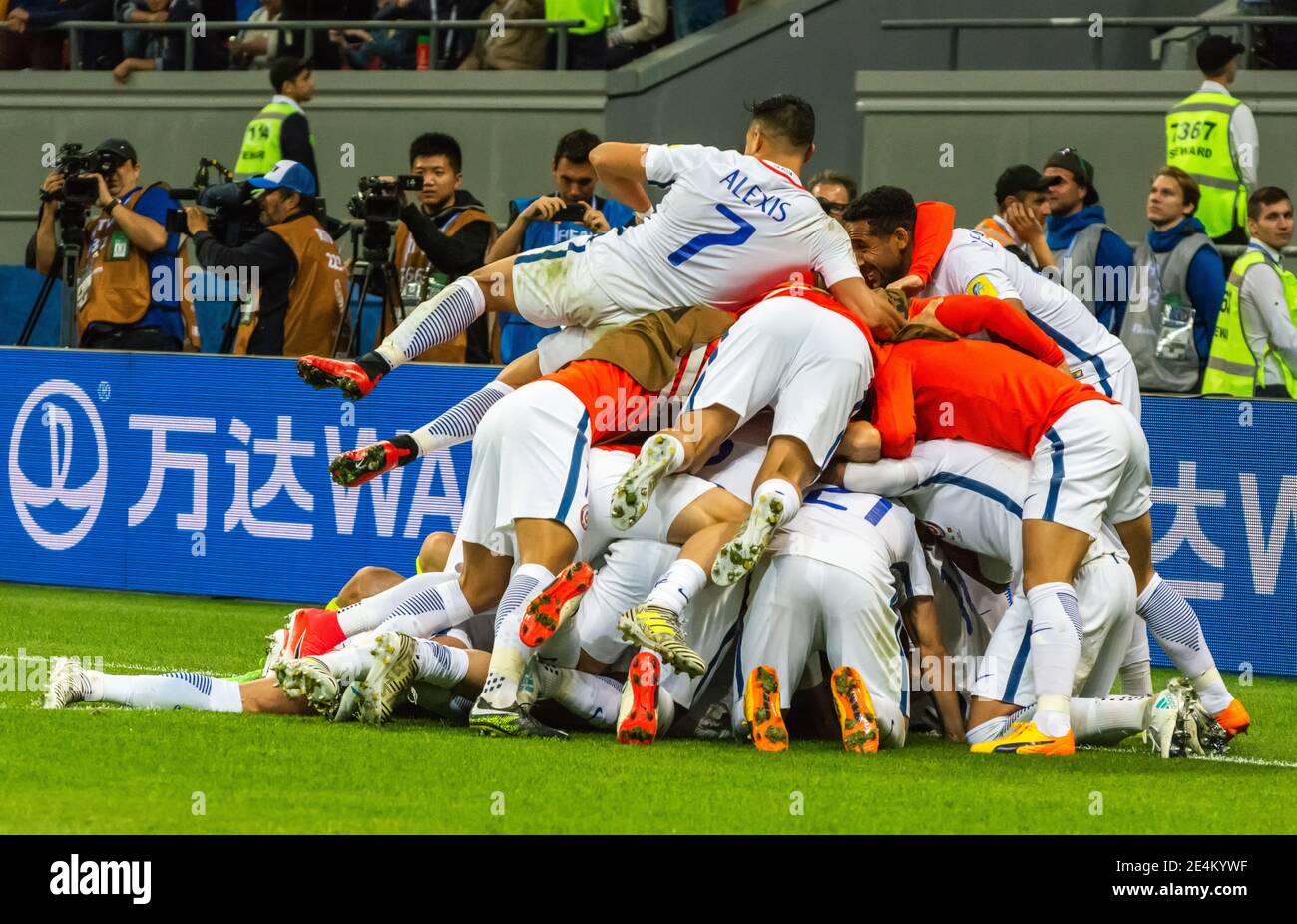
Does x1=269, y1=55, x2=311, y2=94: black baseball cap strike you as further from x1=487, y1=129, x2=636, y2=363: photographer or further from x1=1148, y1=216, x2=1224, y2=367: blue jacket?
x1=1148, y1=216, x2=1224, y2=367: blue jacket

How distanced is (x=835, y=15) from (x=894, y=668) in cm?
938

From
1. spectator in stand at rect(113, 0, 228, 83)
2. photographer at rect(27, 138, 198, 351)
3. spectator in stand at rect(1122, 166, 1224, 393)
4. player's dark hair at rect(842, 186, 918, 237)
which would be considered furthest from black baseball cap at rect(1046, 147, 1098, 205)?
spectator in stand at rect(113, 0, 228, 83)

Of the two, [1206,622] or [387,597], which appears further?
[1206,622]

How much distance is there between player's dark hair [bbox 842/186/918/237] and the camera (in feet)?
26.8

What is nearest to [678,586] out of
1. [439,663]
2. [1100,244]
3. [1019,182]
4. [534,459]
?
[534,459]

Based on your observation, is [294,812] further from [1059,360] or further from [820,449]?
[1059,360]

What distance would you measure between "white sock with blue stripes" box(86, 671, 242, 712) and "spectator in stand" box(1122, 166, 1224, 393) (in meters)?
5.60

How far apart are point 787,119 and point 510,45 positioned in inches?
309

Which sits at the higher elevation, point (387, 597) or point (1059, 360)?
point (1059, 360)

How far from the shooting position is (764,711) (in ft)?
22.2

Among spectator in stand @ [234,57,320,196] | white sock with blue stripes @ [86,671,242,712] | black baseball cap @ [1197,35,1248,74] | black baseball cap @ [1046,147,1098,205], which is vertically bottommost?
white sock with blue stripes @ [86,671,242,712]

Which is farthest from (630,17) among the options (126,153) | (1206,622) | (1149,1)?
(1206,622)

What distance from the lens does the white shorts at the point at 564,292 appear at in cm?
790
